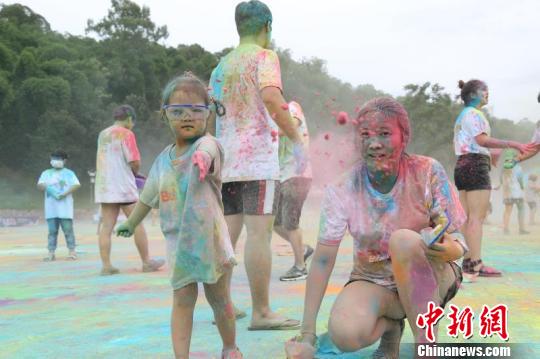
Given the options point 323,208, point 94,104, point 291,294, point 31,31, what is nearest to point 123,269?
point 291,294

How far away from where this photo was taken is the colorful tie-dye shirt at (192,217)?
2771 mm

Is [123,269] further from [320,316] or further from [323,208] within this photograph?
[323,208]

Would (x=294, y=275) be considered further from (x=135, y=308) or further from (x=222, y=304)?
(x=222, y=304)

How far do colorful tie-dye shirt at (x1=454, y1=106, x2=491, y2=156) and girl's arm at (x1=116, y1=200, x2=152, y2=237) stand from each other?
364 centimetres

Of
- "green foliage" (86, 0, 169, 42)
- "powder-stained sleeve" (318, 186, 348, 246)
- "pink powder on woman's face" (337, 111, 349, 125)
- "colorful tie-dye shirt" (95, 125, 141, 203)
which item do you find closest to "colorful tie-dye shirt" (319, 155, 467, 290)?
"powder-stained sleeve" (318, 186, 348, 246)

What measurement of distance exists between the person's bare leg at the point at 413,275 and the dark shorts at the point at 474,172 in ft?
10.9

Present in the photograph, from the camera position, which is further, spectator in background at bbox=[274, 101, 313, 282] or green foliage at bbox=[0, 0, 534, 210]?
green foliage at bbox=[0, 0, 534, 210]

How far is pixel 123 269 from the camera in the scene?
22.9 ft

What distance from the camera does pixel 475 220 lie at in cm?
568

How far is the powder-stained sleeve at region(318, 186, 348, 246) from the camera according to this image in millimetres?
2783

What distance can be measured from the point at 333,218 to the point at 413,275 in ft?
1.48

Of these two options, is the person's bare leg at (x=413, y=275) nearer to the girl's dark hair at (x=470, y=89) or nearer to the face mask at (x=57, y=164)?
the girl's dark hair at (x=470, y=89)

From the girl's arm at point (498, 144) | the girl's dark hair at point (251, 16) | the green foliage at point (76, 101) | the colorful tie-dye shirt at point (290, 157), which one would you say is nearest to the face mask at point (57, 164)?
the colorful tie-dye shirt at point (290, 157)

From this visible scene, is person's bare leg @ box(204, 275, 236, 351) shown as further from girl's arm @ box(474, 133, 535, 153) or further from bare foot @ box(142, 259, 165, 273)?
bare foot @ box(142, 259, 165, 273)
